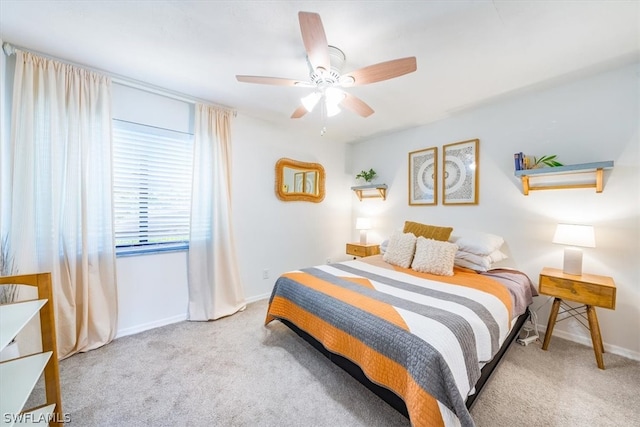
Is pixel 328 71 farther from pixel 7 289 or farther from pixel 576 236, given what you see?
pixel 7 289

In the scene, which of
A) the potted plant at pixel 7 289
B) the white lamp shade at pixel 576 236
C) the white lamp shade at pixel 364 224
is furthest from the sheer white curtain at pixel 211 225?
the white lamp shade at pixel 576 236

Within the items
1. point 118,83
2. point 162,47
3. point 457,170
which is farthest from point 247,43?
point 457,170

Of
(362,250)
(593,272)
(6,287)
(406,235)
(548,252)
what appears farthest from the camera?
(362,250)

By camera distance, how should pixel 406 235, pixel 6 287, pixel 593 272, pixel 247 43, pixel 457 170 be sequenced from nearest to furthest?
1. pixel 6 287
2. pixel 247 43
3. pixel 593 272
4. pixel 406 235
5. pixel 457 170

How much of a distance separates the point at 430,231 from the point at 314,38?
2.32 metres

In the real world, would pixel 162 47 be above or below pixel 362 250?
above

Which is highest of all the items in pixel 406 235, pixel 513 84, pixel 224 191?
pixel 513 84

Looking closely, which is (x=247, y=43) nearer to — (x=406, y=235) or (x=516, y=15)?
(x=516, y=15)

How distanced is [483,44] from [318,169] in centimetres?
247

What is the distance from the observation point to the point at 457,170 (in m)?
3.00

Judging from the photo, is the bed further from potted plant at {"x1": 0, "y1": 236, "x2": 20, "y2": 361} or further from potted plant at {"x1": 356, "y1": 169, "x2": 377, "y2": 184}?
potted plant at {"x1": 356, "y1": 169, "x2": 377, "y2": 184}

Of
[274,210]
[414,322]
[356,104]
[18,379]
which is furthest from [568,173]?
[18,379]

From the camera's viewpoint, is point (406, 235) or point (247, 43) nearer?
point (247, 43)

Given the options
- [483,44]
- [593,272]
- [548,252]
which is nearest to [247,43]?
[483,44]
